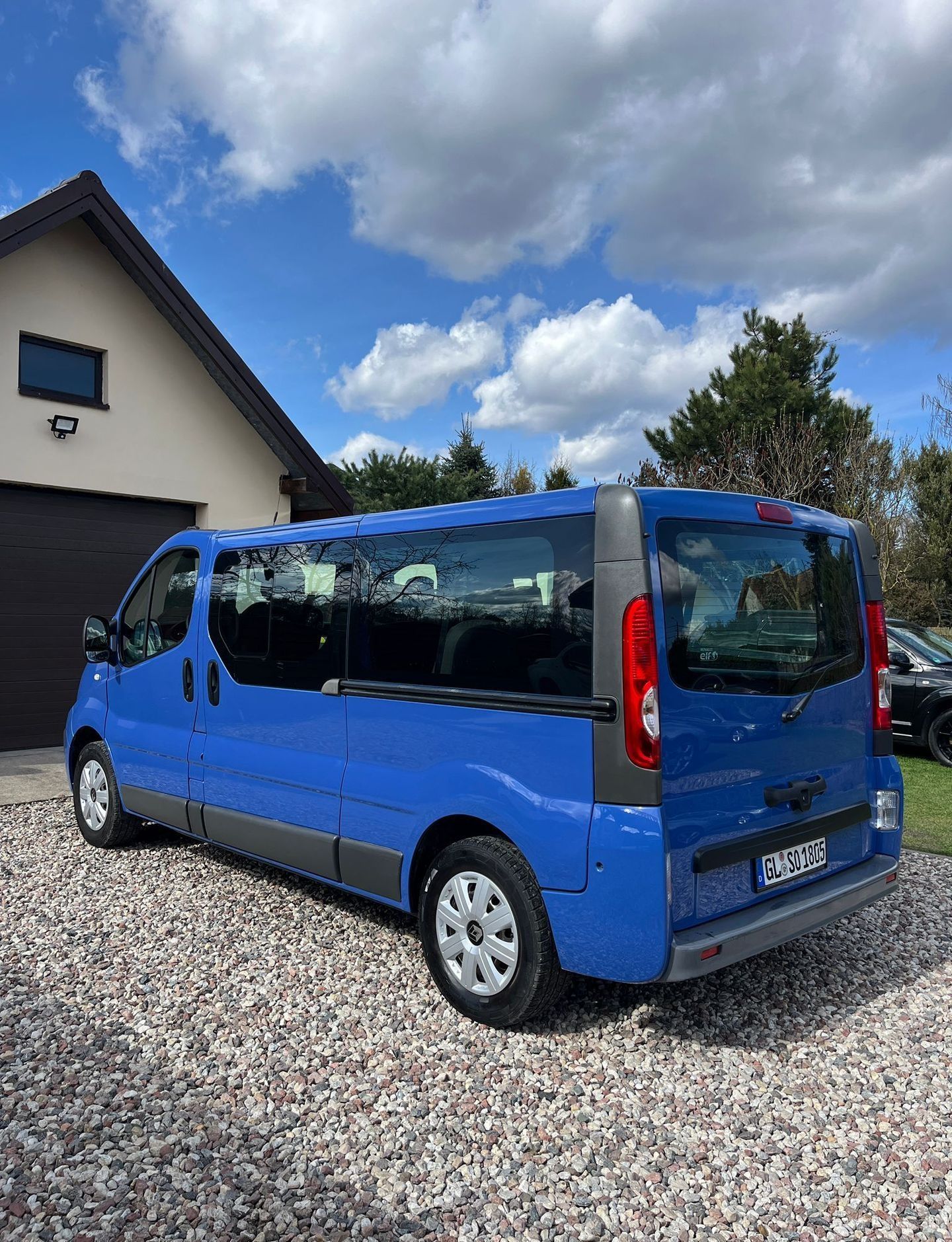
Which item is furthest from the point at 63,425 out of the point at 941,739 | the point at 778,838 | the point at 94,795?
the point at 941,739

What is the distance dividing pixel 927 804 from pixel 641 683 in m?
5.99

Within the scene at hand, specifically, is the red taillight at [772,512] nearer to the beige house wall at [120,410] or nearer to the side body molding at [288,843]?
the side body molding at [288,843]

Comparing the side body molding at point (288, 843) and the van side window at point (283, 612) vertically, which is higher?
the van side window at point (283, 612)

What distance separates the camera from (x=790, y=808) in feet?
12.0

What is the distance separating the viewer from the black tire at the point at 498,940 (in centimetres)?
345

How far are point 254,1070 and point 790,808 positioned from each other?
7.38 ft

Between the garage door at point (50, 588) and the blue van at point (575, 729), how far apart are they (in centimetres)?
608

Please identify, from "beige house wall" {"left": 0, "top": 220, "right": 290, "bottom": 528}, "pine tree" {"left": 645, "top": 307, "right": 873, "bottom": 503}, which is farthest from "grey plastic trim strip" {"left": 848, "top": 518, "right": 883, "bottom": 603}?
"pine tree" {"left": 645, "top": 307, "right": 873, "bottom": 503}

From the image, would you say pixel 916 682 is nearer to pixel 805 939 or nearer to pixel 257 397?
pixel 805 939

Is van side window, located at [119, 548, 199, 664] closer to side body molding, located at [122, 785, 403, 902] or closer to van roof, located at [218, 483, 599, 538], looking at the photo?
side body molding, located at [122, 785, 403, 902]

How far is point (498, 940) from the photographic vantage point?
142 inches

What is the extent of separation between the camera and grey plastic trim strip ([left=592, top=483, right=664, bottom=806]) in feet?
10.3

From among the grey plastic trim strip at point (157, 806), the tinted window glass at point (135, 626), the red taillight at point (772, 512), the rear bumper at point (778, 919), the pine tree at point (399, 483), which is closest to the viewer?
the rear bumper at point (778, 919)

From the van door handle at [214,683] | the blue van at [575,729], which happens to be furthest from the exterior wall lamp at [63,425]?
the blue van at [575,729]
